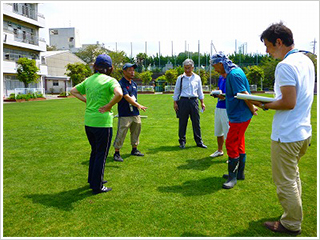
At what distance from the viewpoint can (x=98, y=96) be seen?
3799 millimetres

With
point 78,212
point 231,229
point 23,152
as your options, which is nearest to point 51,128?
point 23,152

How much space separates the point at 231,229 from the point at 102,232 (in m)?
1.48

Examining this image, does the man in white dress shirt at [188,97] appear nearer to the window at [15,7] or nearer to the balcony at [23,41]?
the balcony at [23,41]

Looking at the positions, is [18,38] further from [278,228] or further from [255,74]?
[255,74]

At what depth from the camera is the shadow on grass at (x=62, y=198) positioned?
11.9 ft

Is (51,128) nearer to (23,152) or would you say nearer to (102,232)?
(23,152)

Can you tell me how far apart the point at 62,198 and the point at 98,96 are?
5.33 ft

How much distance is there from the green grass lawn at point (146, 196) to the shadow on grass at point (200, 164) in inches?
0.8

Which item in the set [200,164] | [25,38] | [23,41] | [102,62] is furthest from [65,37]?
[102,62]

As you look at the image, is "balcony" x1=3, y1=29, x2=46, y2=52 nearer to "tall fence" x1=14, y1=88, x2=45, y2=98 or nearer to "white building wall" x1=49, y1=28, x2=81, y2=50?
"tall fence" x1=14, y1=88, x2=45, y2=98

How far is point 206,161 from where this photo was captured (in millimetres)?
5598

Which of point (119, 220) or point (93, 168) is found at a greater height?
point (93, 168)

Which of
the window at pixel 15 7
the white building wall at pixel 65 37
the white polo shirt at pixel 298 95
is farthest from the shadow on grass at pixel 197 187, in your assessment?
the white building wall at pixel 65 37

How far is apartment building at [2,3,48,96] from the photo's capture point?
34594mm
